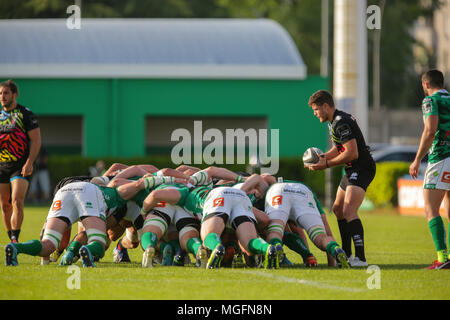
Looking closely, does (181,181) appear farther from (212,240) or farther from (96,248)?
(96,248)

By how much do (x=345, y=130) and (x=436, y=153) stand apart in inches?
42.9

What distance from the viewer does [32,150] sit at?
37.3 ft

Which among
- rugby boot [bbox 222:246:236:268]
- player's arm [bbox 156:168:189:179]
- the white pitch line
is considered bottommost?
rugby boot [bbox 222:246:236:268]

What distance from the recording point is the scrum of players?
29.2 feet

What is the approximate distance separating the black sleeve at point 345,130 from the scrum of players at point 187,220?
0.81 metres

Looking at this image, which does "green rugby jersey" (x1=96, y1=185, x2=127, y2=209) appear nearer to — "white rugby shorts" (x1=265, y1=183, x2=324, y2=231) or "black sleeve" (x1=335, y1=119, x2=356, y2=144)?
"white rugby shorts" (x1=265, y1=183, x2=324, y2=231)

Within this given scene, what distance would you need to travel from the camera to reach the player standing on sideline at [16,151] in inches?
445

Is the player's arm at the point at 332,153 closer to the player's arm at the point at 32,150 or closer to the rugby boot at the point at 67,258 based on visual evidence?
the rugby boot at the point at 67,258

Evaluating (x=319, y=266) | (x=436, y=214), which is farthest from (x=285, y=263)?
(x=436, y=214)

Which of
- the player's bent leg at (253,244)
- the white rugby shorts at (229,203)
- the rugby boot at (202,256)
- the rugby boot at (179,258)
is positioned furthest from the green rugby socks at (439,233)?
the rugby boot at (179,258)

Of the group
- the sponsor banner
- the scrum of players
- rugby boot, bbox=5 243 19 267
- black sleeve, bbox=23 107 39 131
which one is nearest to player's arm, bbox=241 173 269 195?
the scrum of players

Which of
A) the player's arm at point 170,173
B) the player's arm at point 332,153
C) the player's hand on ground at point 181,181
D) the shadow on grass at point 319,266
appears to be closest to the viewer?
the shadow on grass at point 319,266

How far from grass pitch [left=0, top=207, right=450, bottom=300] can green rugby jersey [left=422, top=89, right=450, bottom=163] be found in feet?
4.51

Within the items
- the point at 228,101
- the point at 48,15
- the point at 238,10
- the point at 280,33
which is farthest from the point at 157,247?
the point at 238,10
